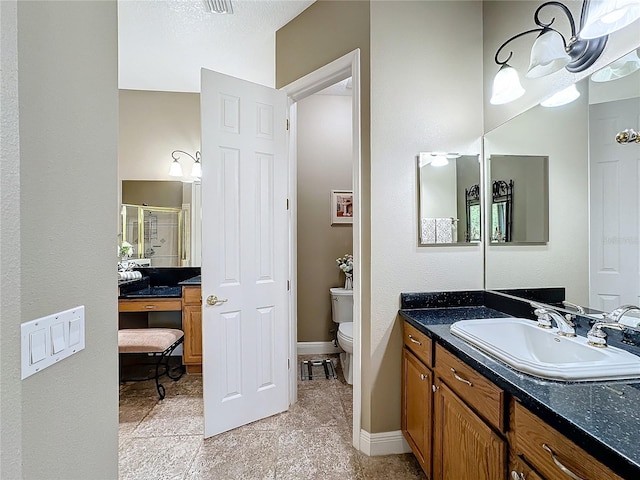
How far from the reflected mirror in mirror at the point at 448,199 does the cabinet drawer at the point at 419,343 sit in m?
0.52

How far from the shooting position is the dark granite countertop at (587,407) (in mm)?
640

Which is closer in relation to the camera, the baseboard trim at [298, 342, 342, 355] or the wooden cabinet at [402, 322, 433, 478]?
the wooden cabinet at [402, 322, 433, 478]

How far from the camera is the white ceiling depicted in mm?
2129

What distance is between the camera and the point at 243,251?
2.12 meters

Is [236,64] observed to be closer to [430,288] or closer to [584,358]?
[430,288]

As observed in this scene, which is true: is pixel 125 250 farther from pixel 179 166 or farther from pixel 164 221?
pixel 179 166

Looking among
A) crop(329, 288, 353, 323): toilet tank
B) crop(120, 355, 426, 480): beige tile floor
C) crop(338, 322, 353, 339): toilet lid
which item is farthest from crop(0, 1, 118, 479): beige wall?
crop(329, 288, 353, 323): toilet tank

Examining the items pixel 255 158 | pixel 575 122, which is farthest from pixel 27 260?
pixel 575 122

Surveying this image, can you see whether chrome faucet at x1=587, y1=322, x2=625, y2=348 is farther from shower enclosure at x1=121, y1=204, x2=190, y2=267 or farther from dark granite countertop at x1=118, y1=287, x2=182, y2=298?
shower enclosure at x1=121, y1=204, x2=190, y2=267

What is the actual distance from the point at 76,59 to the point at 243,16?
175 centimetres

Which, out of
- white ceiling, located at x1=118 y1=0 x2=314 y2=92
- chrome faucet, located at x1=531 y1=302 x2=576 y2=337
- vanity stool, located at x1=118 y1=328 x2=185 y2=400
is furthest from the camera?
vanity stool, located at x1=118 y1=328 x2=185 y2=400

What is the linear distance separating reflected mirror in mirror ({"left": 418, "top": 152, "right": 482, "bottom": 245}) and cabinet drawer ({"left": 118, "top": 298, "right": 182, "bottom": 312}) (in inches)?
86.7

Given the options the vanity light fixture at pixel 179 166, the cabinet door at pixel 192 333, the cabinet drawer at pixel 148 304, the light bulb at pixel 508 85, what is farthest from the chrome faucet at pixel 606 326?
the vanity light fixture at pixel 179 166

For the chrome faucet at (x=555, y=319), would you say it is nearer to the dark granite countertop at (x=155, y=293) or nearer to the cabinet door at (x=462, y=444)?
the cabinet door at (x=462, y=444)
